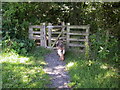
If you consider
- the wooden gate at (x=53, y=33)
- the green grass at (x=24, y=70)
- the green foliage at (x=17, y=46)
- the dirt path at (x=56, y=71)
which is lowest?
the dirt path at (x=56, y=71)

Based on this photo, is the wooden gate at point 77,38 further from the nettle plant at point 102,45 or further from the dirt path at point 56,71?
the dirt path at point 56,71

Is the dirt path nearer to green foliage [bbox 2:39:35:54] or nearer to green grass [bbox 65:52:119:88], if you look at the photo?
green grass [bbox 65:52:119:88]

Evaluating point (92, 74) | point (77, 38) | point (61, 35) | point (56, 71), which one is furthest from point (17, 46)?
point (92, 74)

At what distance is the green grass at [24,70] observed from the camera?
5.27 metres

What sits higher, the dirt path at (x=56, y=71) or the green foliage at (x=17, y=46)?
the green foliage at (x=17, y=46)

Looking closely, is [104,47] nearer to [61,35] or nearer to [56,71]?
[56,71]

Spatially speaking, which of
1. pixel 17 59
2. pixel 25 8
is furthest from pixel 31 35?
pixel 17 59

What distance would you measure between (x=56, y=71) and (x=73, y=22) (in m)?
5.01

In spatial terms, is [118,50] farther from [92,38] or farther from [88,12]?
[88,12]

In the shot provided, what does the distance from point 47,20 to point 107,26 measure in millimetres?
4155

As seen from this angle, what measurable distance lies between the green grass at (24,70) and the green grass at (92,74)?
1.03 metres

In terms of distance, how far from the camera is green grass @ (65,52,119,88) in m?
5.05

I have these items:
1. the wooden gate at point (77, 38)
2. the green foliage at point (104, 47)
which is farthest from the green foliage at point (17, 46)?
the green foliage at point (104, 47)

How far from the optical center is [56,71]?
658 cm
